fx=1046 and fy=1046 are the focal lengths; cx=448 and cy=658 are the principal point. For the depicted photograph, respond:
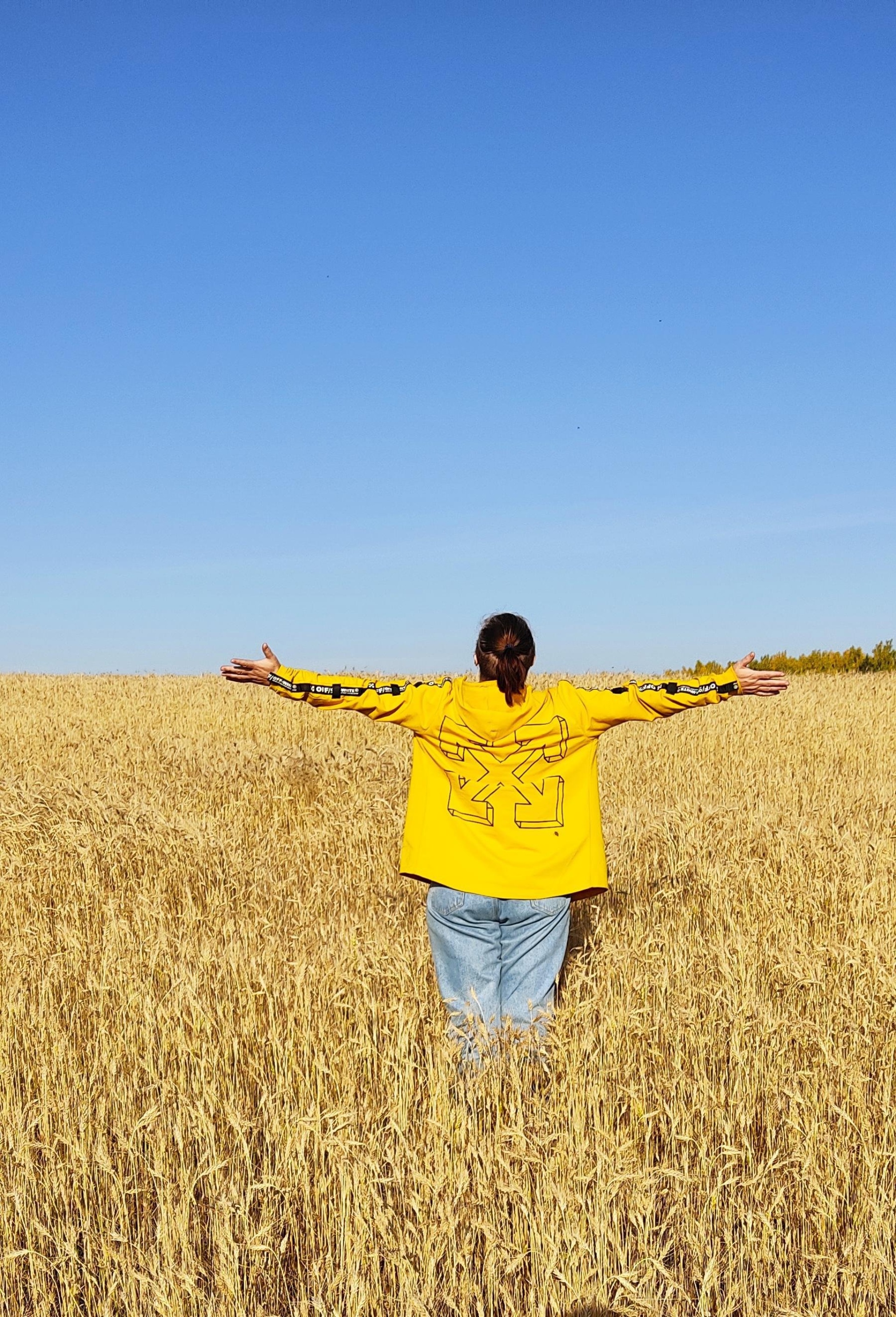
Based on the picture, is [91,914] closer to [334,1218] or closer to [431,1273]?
[334,1218]

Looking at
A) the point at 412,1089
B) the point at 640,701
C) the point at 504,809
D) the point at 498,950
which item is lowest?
the point at 412,1089

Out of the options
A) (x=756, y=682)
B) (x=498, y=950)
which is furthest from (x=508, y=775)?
(x=756, y=682)

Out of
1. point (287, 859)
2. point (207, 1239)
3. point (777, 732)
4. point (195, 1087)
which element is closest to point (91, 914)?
point (287, 859)

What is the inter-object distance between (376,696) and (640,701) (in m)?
0.99

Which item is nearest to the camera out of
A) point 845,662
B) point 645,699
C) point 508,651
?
point 508,651

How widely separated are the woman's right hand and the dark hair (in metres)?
0.85

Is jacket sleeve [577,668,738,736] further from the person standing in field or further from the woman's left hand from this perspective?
the woman's left hand

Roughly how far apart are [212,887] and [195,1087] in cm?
291

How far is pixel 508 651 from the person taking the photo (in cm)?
372

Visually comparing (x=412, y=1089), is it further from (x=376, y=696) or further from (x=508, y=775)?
(x=376, y=696)

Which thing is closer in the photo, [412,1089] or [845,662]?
[412,1089]

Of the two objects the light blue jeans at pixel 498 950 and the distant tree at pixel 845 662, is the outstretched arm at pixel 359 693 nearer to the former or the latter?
the light blue jeans at pixel 498 950

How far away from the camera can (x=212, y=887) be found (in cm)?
635

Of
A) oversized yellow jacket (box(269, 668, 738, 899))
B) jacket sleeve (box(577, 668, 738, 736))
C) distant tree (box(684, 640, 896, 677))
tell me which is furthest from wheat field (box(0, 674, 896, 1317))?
distant tree (box(684, 640, 896, 677))
